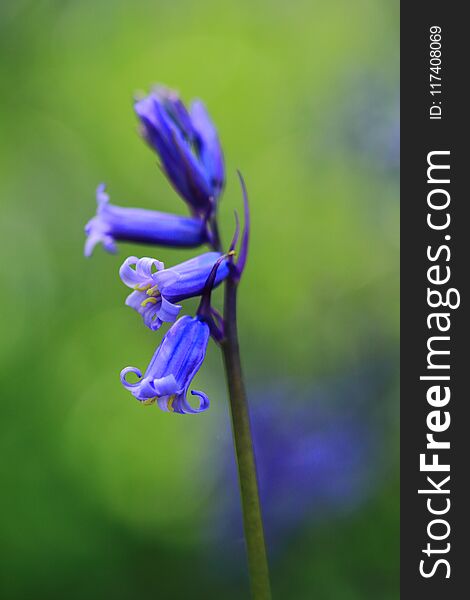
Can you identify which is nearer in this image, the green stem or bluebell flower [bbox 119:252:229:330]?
the green stem

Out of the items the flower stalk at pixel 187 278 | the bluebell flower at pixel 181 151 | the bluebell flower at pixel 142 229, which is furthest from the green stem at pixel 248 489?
the bluebell flower at pixel 181 151

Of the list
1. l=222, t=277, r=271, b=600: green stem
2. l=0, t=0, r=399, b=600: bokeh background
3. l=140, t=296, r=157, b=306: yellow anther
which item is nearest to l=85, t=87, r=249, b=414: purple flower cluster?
l=140, t=296, r=157, b=306: yellow anther

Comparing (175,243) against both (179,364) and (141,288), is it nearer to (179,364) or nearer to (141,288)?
(141,288)

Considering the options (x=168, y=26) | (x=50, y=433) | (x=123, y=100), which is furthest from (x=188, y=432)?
(x=168, y=26)

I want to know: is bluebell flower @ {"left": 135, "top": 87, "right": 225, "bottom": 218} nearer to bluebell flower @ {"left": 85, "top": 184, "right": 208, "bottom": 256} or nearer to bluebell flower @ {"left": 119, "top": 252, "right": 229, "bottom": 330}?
bluebell flower @ {"left": 85, "top": 184, "right": 208, "bottom": 256}

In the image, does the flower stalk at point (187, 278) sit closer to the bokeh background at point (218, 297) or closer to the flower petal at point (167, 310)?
the flower petal at point (167, 310)

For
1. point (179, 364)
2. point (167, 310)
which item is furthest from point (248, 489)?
point (167, 310)

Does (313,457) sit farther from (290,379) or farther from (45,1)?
(45,1)
